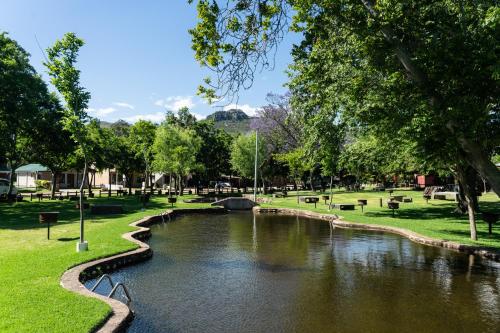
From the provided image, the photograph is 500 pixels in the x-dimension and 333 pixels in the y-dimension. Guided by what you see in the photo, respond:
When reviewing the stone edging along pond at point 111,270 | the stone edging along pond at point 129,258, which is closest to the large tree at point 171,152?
the stone edging along pond at point 129,258

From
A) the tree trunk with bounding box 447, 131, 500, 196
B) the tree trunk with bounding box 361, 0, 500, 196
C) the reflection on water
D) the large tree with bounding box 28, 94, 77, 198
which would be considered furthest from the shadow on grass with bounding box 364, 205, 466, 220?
the large tree with bounding box 28, 94, 77, 198

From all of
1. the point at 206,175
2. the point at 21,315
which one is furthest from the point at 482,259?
the point at 206,175

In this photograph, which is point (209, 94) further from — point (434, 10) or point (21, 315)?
point (434, 10)

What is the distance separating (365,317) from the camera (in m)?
9.00

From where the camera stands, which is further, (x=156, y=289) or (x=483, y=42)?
(x=156, y=289)

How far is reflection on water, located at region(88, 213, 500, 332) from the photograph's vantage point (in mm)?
8648

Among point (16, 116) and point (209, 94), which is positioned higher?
point (16, 116)

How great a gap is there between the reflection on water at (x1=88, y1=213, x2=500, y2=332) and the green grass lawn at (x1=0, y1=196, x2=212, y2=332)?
4.09 ft

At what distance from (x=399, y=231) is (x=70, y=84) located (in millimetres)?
17491

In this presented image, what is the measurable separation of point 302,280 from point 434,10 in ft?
28.3

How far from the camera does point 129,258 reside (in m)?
13.8

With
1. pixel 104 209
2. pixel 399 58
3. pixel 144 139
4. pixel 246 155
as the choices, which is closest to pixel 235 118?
pixel 399 58

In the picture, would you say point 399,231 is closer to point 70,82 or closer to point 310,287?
point 310,287

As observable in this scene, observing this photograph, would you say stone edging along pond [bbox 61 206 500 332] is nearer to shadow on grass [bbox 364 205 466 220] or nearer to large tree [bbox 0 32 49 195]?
shadow on grass [bbox 364 205 466 220]
